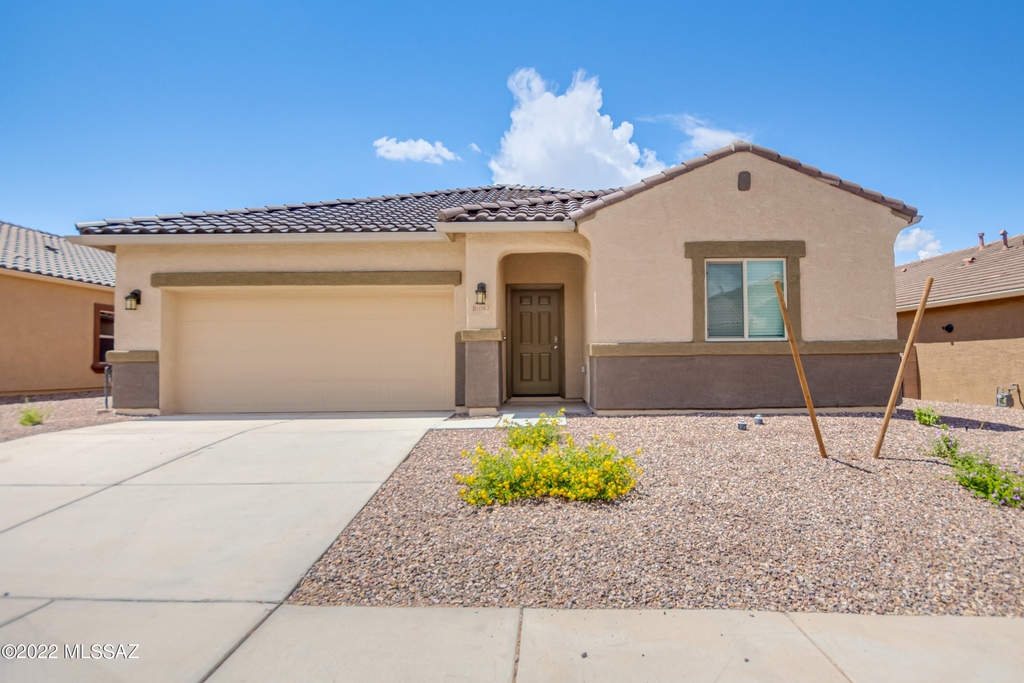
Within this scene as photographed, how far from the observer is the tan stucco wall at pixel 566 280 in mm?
10266

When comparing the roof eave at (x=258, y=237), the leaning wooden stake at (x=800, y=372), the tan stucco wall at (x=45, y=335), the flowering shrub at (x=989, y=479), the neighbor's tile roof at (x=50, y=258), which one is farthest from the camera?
the neighbor's tile roof at (x=50, y=258)

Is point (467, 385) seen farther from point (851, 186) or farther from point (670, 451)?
point (851, 186)

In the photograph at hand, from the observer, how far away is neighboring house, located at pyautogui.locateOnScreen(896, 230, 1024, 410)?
11828mm

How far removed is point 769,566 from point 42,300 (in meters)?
17.3

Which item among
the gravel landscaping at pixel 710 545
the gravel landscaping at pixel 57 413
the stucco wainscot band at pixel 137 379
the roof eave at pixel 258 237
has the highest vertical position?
the roof eave at pixel 258 237

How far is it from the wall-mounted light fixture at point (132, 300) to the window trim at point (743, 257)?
9.49m

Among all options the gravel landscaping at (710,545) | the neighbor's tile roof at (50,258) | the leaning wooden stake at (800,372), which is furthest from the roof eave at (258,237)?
the neighbor's tile roof at (50,258)

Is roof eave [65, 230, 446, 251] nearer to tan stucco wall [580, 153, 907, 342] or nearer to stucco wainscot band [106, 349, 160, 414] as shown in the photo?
stucco wainscot band [106, 349, 160, 414]

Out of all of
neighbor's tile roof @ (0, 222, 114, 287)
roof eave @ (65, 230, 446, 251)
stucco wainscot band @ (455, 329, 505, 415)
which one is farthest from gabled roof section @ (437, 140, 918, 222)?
neighbor's tile roof @ (0, 222, 114, 287)

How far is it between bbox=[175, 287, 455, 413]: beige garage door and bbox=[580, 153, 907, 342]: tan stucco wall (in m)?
3.38

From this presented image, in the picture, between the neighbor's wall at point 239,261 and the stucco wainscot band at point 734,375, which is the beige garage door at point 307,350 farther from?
the stucco wainscot band at point 734,375

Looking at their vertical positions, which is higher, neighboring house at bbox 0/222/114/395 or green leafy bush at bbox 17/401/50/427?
neighboring house at bbox 0/222/114/395

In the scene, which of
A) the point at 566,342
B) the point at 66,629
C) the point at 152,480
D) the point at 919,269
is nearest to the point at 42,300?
the point at 152,480

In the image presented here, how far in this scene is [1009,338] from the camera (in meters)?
11.9
